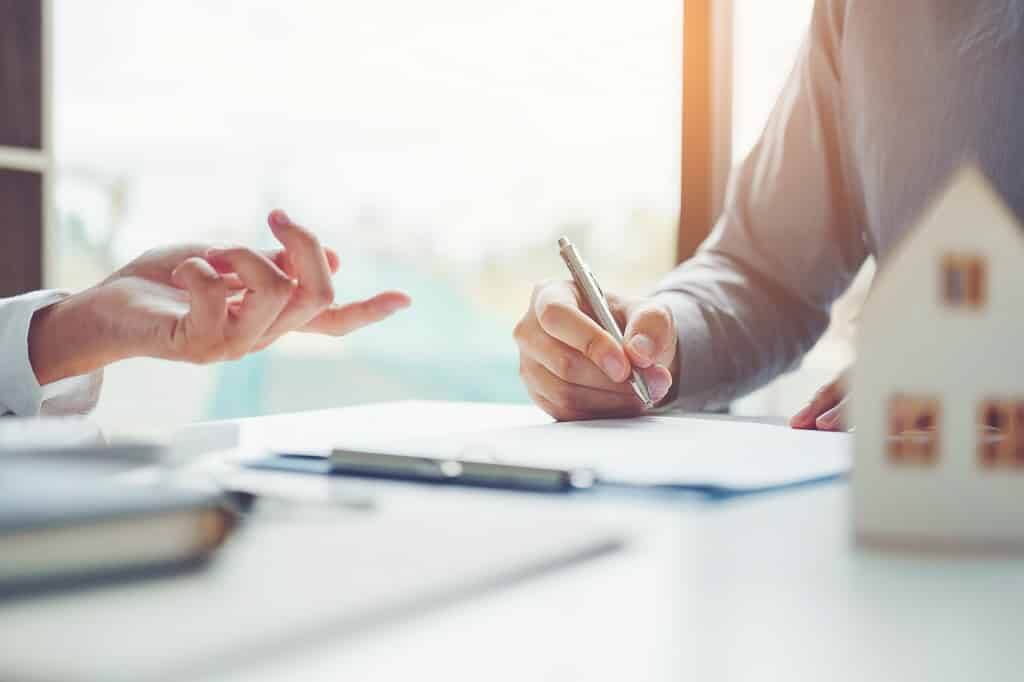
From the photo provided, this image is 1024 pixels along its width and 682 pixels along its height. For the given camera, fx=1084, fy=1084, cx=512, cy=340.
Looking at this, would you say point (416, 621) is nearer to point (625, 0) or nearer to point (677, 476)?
point (677, 476)

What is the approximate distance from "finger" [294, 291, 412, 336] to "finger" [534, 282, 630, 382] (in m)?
0.13

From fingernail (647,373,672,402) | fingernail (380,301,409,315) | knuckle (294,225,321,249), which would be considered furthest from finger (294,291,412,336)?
fingernail (647,373,672,402)

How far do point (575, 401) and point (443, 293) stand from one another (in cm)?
239

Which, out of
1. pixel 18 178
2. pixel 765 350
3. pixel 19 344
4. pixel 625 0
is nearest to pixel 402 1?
pixel 625 0

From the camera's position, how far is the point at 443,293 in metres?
3.28

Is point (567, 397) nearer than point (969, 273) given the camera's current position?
No

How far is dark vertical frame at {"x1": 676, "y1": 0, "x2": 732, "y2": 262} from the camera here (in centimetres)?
204

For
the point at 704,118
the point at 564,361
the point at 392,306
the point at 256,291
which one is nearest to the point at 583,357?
the point at 564,361

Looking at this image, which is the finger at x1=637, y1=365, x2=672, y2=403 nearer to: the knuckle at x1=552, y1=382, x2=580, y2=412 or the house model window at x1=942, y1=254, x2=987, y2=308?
the knuckle at x1=552, y1=382, x2=580, y2=412

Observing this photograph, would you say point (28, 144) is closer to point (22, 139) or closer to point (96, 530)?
point (22, 139)

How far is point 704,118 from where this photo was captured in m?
2.06

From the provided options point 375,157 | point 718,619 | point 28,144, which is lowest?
point 718,619

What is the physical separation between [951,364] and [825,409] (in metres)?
0.45

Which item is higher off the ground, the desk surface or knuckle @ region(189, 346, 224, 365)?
knuckle @ region(189, 346, 224, 365)
